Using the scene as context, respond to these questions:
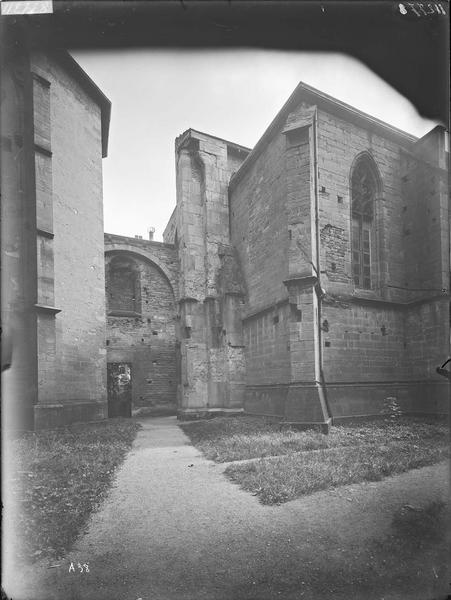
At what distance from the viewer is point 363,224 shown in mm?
10391

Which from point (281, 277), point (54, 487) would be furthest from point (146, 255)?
point (54, 487)

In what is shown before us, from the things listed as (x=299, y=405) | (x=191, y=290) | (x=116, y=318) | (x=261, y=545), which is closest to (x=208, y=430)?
(x=299, y=405)

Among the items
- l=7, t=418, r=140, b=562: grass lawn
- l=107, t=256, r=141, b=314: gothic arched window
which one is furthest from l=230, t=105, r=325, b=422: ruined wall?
l=107, t=256, r=141, b=314: gothic arched window

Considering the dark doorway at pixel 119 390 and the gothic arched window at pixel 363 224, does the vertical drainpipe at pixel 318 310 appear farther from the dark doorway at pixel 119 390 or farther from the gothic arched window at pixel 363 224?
the dark doorway at pixel 119 390

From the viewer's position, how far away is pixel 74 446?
6527 mm

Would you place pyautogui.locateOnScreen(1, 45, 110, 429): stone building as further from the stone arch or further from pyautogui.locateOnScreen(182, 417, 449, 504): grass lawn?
the stone arch

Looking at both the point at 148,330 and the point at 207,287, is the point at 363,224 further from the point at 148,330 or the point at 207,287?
the point at 148,330

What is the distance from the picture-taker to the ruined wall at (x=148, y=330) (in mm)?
16922

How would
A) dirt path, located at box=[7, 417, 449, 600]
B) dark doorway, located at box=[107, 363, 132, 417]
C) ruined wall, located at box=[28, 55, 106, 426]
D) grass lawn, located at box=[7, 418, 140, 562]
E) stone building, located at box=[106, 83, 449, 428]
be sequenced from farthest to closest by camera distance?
dark doorway, located at box=[107, 363, 132, 417] < ruined wall, located at box=[28, 55, 106, 426] < stone building, located at box=[106, 83, 449, 428] < grass lawn, located at box=[7, 418, 140, 562] < dirt path, located at box=[7, 417, 449, 600]

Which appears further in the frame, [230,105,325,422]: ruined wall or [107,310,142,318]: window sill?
[107,310,142,318]: window sill

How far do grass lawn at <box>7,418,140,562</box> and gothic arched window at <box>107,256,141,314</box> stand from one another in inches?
427

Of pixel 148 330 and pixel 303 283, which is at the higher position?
pixel 303 283

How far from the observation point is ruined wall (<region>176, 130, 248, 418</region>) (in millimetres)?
13633

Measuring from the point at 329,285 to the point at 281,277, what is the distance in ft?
6.01
